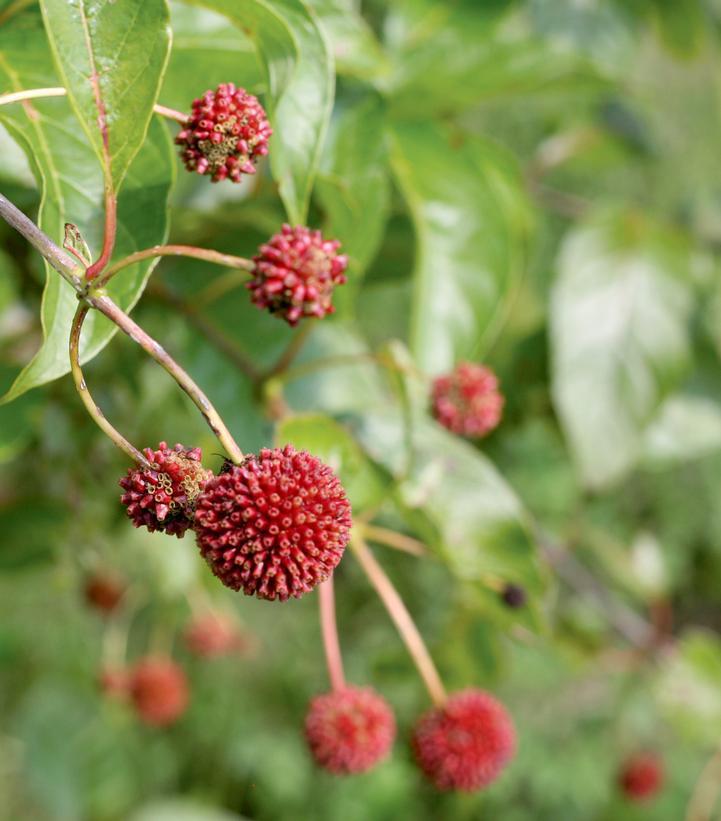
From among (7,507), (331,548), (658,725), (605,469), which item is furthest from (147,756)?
(331,548)

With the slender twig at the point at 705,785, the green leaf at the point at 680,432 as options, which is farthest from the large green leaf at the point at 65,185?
the slender twig at the point at 705,785

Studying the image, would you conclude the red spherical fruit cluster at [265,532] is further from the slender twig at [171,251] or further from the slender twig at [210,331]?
the slender twig at [210,331]

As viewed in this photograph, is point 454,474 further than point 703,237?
No

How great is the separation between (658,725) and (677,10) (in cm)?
139

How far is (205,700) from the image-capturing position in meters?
1.94

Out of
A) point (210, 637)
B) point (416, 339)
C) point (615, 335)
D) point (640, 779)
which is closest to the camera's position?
point (416, 339)

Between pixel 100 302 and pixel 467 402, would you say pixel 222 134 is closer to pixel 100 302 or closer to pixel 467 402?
pixel 100 302

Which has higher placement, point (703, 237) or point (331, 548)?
point (331, 548)

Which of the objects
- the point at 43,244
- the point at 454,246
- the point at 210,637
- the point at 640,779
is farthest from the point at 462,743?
the point at 640,779

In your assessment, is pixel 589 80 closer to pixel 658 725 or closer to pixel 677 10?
pixel 677 10

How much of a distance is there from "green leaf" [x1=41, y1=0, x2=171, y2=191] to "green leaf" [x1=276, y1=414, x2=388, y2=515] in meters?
0.20

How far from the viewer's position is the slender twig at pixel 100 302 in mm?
293

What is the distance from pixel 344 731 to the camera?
559 mm

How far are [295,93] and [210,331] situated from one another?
0.26m
